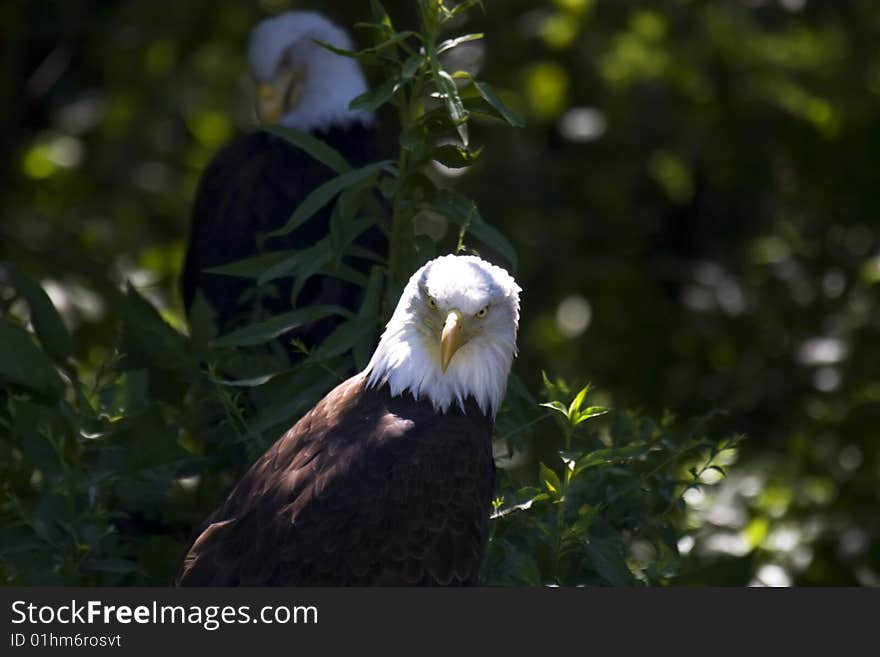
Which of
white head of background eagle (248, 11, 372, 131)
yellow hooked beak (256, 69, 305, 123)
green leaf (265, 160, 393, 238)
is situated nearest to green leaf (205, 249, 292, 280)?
green leaf (265, 160, 393, 238)

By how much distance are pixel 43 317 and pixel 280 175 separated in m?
1.46

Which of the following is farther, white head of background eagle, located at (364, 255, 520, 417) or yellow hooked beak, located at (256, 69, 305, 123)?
yellow hooked beak, located at (256, 69, 305, 123)

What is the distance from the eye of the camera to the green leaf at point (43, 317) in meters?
4.71

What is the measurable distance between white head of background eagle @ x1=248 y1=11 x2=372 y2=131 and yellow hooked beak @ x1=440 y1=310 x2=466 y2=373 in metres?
2.85

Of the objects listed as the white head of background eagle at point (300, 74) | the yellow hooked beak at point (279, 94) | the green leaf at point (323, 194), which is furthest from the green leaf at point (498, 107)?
the yellow hooked beak at point (279, 94)

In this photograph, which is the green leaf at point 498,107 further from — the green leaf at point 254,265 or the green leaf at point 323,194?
the green leaf at point 254,265

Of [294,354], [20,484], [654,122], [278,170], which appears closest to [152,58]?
[654,122]

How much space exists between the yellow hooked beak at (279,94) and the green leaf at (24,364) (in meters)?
2.68

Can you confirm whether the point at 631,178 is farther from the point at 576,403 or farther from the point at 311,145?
the point at 576,403

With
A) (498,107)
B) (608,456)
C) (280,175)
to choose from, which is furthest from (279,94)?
(608,456)

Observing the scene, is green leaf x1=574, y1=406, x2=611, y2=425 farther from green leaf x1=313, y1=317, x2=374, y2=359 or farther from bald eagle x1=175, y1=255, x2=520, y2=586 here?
green leaf x1=313, y1=317, x2=374, y2=359

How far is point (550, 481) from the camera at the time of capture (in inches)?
151

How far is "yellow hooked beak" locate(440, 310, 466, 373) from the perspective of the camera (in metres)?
3.93

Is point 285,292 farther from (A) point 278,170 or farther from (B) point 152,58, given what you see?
(B) point 152,58
